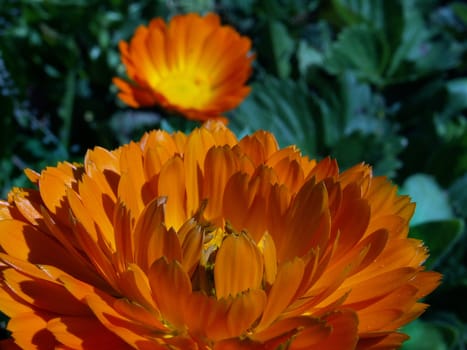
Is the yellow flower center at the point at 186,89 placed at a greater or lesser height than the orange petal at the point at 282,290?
greater

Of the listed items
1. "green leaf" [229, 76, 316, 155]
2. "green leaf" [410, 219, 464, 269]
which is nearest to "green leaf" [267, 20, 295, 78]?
"green leaf" [229, 76, 316, 155]

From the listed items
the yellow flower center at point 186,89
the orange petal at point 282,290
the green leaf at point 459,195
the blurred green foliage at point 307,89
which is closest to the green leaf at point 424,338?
the blurred green foliage at point 307,89

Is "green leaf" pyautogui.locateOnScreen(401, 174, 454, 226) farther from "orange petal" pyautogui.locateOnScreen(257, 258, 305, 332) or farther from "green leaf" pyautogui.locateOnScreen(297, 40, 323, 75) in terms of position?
"orange petal" pyautogui.locateOnScreen(257, 258, 305, 332)

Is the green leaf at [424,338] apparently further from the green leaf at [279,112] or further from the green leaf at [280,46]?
the green leaf at [280,46]

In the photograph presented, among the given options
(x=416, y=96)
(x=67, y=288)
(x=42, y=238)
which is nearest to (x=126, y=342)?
(x=67, y=288)

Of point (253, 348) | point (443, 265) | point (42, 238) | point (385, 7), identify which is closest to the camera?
point (253, 348)

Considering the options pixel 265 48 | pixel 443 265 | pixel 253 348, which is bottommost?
pixel 253 348

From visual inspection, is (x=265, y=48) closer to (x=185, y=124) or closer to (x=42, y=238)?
(x=185, y=124)

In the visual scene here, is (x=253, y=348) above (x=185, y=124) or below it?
below
